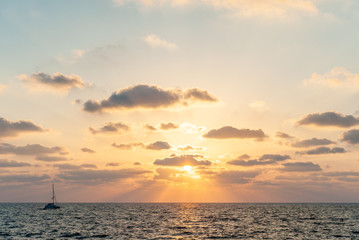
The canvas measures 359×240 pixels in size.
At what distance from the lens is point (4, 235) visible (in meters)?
87.7

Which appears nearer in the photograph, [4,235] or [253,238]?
[253,238]

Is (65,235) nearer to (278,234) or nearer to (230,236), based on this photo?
(230,236)

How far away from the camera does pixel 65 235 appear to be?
287 ft

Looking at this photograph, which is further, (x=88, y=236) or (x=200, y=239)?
(x=88, y=236)

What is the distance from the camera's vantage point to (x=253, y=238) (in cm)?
8062

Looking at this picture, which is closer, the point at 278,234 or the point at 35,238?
the point at 35,238

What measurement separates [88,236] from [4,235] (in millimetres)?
20792

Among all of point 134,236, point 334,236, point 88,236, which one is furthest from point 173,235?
point 334,236

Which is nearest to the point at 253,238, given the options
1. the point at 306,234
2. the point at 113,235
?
the point at 306,234

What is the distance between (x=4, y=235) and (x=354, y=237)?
271 feet

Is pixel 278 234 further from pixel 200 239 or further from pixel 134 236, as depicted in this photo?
pixel 134 236

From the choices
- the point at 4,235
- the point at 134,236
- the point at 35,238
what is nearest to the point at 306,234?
the point at 134,236

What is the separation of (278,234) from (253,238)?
1104 centimetres

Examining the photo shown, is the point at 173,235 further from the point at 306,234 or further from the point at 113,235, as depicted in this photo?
the point at 306,234
